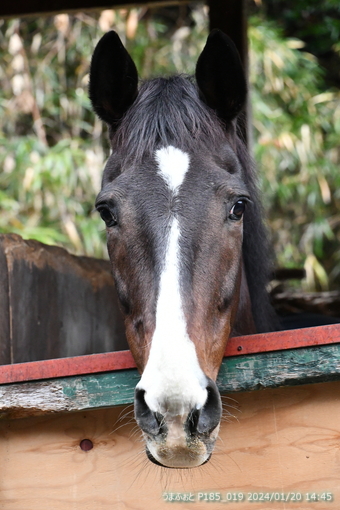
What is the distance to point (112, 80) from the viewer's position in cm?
222

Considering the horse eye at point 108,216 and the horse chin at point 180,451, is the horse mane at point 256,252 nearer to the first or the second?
the horse eye at point 108,216

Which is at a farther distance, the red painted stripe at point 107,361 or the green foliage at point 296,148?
the green foliage at point 296,148

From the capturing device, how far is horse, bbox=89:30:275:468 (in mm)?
1434

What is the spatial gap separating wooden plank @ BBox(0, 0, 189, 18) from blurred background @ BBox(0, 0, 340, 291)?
3.15 meters

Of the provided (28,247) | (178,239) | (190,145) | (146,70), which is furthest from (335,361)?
(146,70)

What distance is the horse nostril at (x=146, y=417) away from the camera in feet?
4.65

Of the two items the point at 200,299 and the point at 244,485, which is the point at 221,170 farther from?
the point at 244,485

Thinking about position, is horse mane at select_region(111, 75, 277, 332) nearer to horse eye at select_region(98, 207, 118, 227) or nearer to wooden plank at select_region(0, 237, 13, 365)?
horse eye at select_region(98, 207, 118, 227)

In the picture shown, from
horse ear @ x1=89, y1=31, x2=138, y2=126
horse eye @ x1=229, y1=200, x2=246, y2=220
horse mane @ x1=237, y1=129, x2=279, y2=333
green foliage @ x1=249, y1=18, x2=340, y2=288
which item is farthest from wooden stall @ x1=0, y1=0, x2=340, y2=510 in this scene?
green foliage @ x1=249, y1=18, x2=340, y2=288

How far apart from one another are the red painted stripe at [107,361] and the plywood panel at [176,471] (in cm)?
17

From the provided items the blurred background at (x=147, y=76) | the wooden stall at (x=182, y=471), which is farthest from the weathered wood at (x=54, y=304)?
the blurred background at (x=147, y=76)

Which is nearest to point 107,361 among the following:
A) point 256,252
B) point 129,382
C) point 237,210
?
point 129,382

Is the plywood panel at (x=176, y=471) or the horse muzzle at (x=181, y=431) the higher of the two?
the horse muzzle at (x=181, y=431)

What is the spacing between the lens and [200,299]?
1.66 meters
